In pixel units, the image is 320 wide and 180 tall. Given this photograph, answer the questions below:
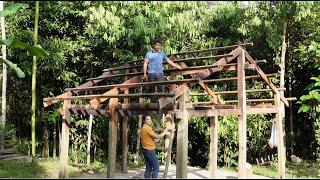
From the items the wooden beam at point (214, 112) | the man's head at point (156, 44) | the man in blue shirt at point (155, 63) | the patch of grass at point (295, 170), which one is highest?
the man's head at point (156, 44)

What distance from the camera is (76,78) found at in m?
14.1

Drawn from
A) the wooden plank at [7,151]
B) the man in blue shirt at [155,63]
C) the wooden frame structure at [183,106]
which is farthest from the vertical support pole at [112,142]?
the wooden plank at [7,151]

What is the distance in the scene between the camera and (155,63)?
9367mm

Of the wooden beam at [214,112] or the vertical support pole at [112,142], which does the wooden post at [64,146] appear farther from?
the wooden beam at [214,112]

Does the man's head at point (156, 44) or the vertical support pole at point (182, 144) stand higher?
the man's head at point (156, 44)

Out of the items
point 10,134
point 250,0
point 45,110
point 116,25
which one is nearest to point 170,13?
point 116,25

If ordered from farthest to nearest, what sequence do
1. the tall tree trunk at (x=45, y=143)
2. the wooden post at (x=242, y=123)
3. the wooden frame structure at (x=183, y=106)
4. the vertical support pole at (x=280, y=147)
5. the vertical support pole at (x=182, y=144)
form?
the tall tree trunk at (x=45, y=143), the vertical support pole at (x=280, y=147), the wooden post at (x=242, y=123), the wooden frame structure at (x=183, y=106), the vertical support pole at (x=182, y=144)

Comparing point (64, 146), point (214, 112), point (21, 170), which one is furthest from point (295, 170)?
point (21, 170)

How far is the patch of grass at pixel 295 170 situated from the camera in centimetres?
1092

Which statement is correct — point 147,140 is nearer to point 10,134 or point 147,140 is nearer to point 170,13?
point 170,13

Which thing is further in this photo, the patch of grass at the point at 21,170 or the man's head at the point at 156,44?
the patch of grass at the point at 21,170

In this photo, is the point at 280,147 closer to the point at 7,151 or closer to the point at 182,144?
the point at 182,144

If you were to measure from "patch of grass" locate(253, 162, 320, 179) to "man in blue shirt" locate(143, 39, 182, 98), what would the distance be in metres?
3.37

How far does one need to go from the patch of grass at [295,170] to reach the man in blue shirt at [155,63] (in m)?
3.37
